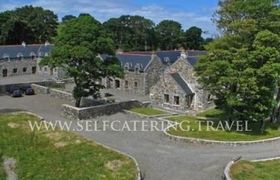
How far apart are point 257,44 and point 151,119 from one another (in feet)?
39.7

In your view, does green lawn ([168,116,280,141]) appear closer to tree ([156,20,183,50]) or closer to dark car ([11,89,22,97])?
dark car ([11,89,22,97])

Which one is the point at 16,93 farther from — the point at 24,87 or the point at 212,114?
the point at 212,114

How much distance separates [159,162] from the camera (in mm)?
28281

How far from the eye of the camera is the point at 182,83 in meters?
47.6

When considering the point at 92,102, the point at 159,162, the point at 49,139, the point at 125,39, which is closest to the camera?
the point at 159,162

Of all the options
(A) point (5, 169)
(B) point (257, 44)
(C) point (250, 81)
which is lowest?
(A) point (5, 169)

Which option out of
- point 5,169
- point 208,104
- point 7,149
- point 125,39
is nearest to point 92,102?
point 208,104

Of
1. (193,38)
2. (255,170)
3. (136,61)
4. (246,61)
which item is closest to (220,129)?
(246,61)

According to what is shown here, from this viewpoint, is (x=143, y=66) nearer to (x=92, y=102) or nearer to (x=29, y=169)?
(x=92, y=102)

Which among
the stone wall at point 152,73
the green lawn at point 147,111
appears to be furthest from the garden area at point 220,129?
the stone wall at point 152,73

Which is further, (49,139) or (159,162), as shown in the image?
(49,139)

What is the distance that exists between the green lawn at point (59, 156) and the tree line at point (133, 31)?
6745 cm

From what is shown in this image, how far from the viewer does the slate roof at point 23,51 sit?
70812mm

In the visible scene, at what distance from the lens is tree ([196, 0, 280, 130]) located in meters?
34.3
